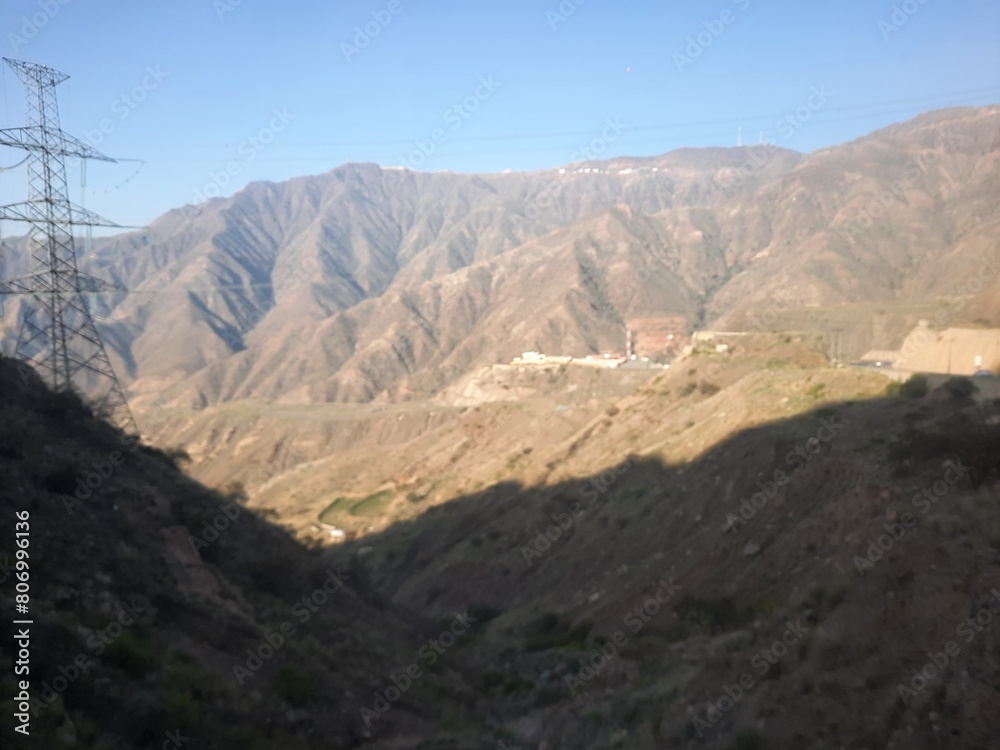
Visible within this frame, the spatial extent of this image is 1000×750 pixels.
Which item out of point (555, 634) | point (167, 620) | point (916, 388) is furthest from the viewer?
point (916, 388)

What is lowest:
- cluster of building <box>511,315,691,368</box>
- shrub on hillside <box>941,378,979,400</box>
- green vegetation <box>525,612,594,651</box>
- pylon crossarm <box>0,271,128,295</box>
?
cluster of building <box>511,315,691,368</box>

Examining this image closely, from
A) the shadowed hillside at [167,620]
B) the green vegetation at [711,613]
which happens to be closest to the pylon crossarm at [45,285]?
the shadowed hillside at [167,620]

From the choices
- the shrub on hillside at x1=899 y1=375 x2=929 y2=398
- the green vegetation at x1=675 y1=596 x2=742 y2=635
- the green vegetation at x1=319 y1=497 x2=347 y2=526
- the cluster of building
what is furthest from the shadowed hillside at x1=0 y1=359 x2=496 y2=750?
the cluster of building

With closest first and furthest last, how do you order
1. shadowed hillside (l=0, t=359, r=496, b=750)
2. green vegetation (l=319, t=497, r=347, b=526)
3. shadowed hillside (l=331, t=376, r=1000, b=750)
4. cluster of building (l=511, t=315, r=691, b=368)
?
shadowed hillside (l=331, t=376, r=1000, b=750) → shadowed hillside (l=0, t=359, r=496, b=750) → green vegetation (l=319, t=497, r=347, b=526) → cluster of building (l=511, t=315, r=691, b=368)

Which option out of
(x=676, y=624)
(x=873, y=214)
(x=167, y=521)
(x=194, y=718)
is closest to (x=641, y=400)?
(x=676, y=624)

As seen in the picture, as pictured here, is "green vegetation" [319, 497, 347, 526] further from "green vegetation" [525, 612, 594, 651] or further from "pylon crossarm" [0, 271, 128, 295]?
"green vegetation" [525, 612, 594, 651]

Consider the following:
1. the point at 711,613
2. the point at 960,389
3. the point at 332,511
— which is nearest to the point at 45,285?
the point at 711,613

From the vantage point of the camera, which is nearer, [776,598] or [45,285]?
[776,598]

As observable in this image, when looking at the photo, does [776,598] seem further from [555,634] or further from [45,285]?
[45,285]

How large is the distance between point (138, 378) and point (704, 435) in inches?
6857

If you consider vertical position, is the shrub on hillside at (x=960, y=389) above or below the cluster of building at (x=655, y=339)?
above

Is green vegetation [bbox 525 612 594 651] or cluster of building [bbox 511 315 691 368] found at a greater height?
green vegetation [bbox 525 612 594 651]

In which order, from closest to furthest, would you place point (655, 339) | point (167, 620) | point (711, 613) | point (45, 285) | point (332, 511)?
point (167, 620) < point (711, 613) < point (45, 285) < point (332, 511) < point (655, 339)

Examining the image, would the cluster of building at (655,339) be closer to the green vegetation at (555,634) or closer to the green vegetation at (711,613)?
the green vegetation at (555,634)
